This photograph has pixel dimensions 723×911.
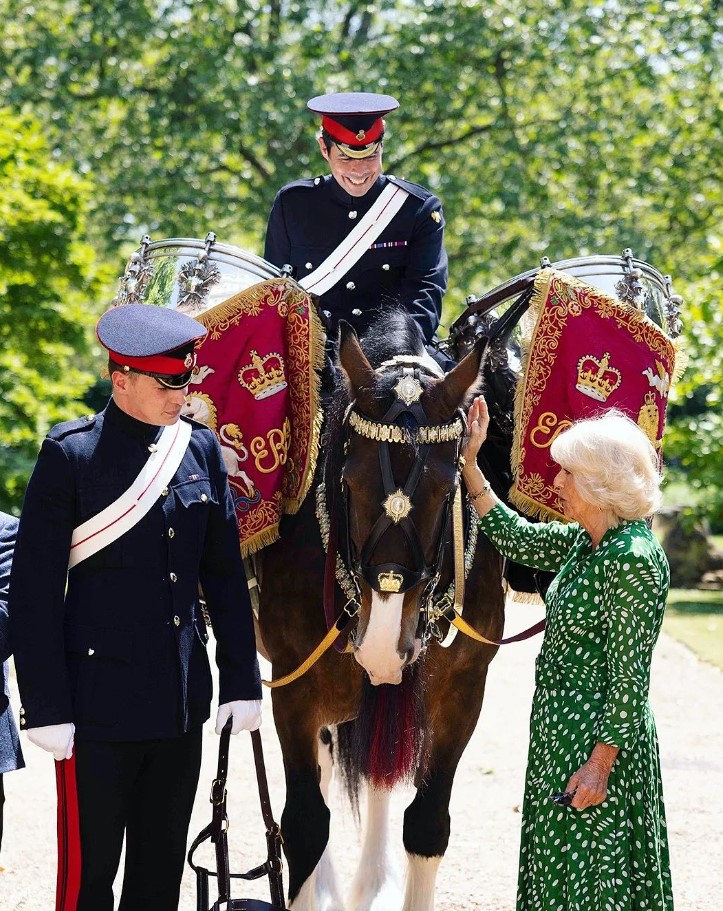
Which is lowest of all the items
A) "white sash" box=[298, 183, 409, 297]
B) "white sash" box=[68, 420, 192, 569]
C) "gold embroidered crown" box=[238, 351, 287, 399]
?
"white sash" box=[68, 420, 192, 569]

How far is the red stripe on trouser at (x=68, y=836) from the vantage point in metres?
3.04

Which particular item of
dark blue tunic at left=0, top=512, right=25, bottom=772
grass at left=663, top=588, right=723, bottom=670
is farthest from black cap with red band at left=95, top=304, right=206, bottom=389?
grass at left=663, top=588, right=723, bottom=670

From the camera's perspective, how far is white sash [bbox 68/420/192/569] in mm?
3072

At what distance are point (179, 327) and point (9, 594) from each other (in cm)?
77

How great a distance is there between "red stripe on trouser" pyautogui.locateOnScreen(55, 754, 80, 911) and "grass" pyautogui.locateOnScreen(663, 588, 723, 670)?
24.8 ft

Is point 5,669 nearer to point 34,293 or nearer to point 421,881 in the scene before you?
point 421,881

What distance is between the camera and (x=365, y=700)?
13.3 ft

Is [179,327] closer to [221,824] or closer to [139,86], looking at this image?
[221,824]

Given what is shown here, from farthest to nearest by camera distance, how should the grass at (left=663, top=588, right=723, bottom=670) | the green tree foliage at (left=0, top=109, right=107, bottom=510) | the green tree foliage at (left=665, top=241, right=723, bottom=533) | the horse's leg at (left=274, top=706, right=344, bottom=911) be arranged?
1. the green tree foliage at (left=665, top=241, right=723, bottom=533)
2. the grass at (left=663, top=588, right=723, bottom=670)
3. the green tree foliage at (left=0, top=109, right=107, bottom=510)
4. the horse's leg at (left=274, top=706, right=344, bottom=911)

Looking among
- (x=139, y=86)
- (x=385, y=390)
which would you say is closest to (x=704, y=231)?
(x=139, y=86)

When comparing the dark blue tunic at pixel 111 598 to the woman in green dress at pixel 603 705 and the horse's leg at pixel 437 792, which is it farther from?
the horse's leg at pixel 437 792

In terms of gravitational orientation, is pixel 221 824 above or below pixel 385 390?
below

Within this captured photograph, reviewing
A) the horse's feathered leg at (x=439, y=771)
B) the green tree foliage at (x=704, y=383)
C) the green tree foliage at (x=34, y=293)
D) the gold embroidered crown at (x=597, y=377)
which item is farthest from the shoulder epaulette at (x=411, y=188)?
the green tree foliage at (x=704, y=383)

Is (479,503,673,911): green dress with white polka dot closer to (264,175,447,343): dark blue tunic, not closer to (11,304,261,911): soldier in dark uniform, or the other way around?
(11,304,261,911): soldier in dark uniform
